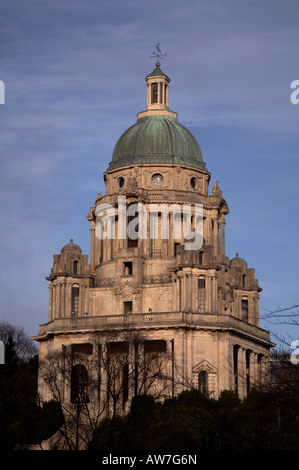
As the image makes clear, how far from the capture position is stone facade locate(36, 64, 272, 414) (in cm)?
10575

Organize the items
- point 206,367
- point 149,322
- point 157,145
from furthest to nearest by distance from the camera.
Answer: point 157,145, point 149,322, point 206,367

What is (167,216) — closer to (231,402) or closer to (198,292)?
(198,292)

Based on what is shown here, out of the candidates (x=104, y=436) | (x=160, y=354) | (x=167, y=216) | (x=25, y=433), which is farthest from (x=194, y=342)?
(x=104, y=436)

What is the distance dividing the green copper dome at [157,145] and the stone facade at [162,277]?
5.6 inches

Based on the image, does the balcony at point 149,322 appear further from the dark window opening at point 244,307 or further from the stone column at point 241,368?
the dark window opening at point 244,307

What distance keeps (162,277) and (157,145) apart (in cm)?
1828

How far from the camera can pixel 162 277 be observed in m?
115

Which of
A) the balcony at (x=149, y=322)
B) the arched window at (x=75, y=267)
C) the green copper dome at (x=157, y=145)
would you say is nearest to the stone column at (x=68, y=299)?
the arched window at (x=75, y=267)

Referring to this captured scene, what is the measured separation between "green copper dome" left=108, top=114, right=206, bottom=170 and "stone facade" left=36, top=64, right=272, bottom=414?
0.14 m

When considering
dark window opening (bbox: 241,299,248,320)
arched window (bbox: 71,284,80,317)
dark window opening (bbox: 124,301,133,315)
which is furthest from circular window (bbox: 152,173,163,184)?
dark window opening (bbox: 241,299,248,320)

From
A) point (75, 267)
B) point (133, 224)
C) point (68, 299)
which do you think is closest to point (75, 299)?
point (68, 299)

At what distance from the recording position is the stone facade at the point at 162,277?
10575 cm

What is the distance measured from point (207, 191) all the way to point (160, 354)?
86.7 feet

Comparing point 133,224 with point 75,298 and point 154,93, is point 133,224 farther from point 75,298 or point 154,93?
point 154,93
